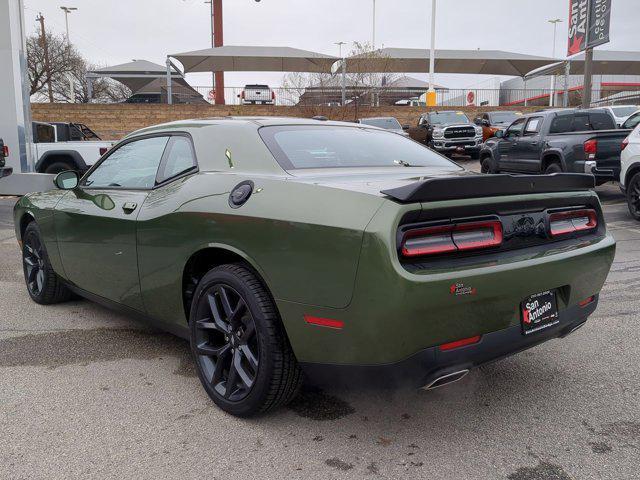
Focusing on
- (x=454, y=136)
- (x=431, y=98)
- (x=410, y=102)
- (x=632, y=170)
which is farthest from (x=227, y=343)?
(x=410, y=102)

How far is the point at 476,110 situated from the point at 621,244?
21.9 m

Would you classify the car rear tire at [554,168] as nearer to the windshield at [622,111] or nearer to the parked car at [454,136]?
the windshield at [622,111]

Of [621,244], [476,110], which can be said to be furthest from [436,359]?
[476,110]

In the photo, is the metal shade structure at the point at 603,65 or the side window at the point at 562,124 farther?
the metal shade structure at the point at 603,65

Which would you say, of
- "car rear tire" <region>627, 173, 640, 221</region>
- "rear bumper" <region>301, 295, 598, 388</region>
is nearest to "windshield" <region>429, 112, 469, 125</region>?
"car rear tire" <region>627, 173, 640, 221</region>

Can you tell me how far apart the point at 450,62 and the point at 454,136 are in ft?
42.7

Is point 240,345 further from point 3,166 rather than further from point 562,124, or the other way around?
point 3,166

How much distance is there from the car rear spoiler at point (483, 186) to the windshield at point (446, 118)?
751 inches

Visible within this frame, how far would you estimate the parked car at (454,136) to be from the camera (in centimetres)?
2073

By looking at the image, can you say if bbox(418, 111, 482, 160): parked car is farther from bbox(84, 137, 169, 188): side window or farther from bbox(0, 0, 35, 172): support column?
bbox(84, 137, 169, 188): side window

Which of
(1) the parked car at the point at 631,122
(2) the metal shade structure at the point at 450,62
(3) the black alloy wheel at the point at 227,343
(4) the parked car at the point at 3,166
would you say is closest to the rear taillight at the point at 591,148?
(1) the parked car at the point at 631,122

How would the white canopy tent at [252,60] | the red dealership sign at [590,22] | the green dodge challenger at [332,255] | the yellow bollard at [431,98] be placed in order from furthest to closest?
the yellow bollard at [431,98] → the white canopy tent at [252,60] → the red dealership sign at [590,22] → the green dodge challenger at [332,255]

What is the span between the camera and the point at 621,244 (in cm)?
748

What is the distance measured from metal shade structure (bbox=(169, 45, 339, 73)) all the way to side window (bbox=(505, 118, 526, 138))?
54.3 feet
